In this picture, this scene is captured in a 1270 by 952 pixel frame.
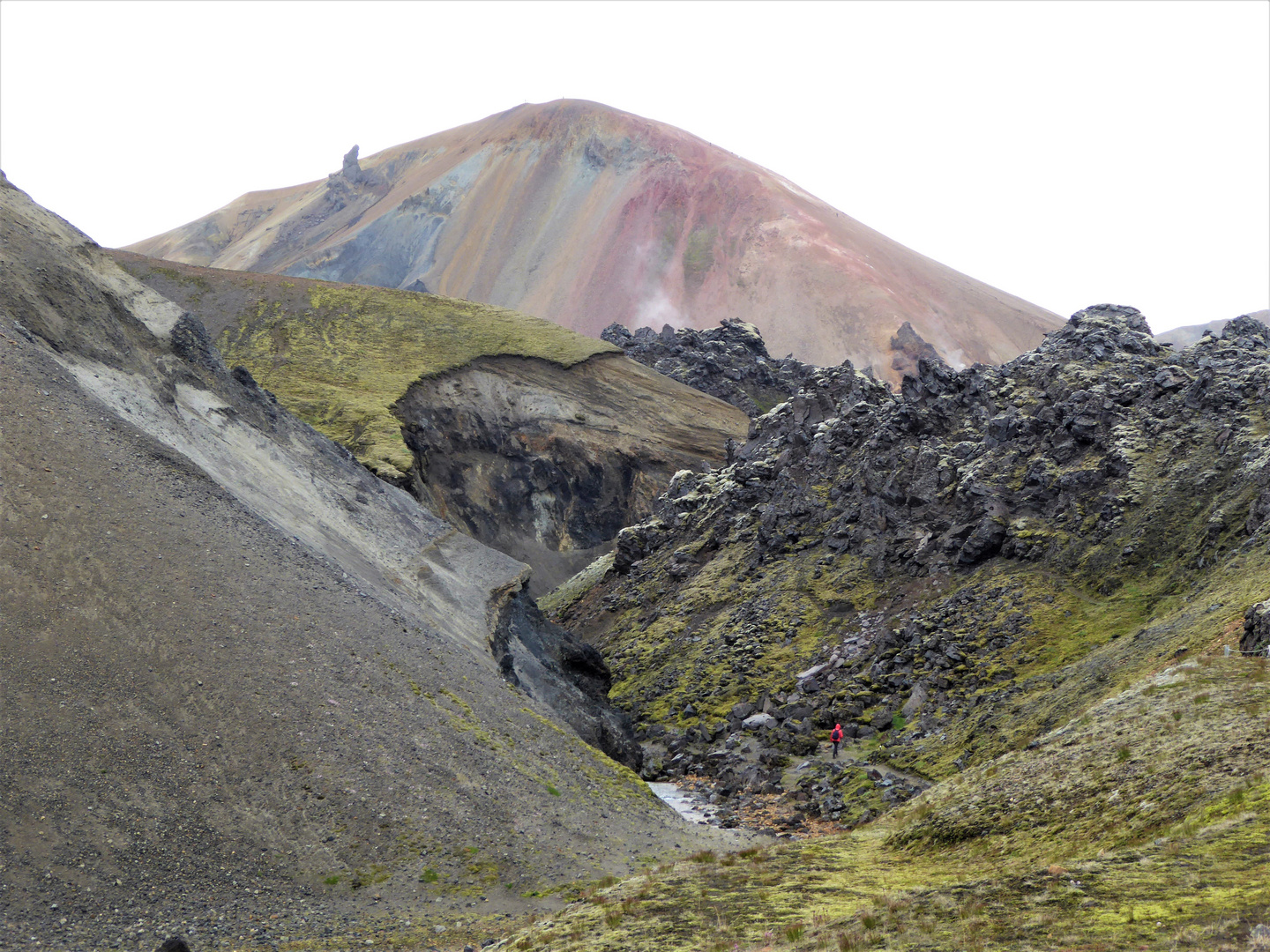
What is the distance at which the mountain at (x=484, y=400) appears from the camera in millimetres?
Answer: 78000

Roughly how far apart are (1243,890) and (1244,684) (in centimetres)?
1148

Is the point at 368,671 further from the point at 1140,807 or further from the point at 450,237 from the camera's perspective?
the point at 450,237

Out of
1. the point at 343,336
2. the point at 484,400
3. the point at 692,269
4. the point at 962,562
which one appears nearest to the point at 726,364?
the point at 484,400

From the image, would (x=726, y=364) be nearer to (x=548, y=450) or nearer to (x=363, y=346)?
(x=548, y=450)

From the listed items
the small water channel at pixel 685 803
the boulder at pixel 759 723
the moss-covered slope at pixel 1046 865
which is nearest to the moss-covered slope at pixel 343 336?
the boulder at pixel 759 723

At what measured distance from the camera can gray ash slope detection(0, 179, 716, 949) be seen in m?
19.4

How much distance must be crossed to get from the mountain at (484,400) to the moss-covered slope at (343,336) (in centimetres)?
20

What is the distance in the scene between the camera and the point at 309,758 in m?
23.3

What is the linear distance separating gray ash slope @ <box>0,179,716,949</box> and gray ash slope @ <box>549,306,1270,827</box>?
14.5 m

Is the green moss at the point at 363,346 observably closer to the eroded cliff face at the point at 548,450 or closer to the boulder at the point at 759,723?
the eroded cliff face at the point at 548,450

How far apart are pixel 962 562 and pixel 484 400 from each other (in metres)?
48.3

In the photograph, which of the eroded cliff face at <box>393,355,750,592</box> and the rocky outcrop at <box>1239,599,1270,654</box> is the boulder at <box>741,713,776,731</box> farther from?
the eroded cliff face at <box>393,355,750,592</box>

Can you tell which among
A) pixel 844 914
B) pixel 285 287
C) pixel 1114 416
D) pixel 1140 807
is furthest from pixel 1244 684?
pixel 285 287

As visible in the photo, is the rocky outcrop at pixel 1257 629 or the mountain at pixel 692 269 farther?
the mountain at pixel 692 269
